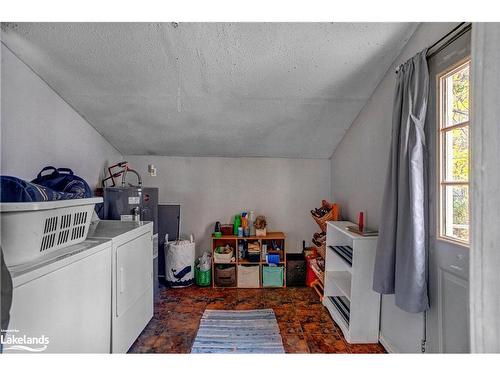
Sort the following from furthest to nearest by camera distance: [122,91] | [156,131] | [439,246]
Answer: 1. [156,131]
2. [122,91]
3. [439,246]

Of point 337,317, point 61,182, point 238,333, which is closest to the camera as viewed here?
point 61,182

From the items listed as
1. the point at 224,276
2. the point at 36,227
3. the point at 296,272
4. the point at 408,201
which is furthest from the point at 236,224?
the point at 36,227

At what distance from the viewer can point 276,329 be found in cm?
199

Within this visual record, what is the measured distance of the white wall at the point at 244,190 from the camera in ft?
10.4

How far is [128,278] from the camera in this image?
5.35ft

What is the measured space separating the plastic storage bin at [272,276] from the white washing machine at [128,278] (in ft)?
4.32

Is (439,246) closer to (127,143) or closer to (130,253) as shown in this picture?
(130,253)

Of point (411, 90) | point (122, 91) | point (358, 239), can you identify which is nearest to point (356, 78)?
point (411, 90)

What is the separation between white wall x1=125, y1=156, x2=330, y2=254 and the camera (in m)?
3.18

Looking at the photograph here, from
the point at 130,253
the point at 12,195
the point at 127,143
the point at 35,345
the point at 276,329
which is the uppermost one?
the point at 127,143

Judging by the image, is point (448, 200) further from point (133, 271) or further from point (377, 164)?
point (133, 271)

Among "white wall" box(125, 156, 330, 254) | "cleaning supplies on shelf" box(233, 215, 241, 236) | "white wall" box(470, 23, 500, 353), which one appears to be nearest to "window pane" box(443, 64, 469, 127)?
"white wall" box(470, 23, 500, 353)

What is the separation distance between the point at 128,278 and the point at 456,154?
2078mm

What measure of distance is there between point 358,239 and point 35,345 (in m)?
1.86
